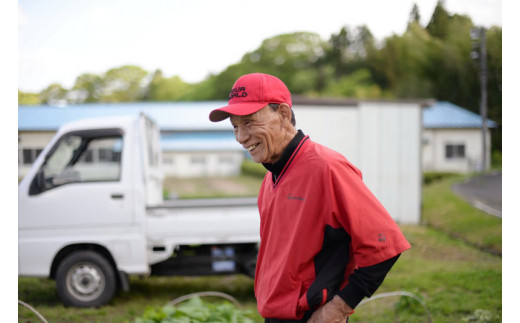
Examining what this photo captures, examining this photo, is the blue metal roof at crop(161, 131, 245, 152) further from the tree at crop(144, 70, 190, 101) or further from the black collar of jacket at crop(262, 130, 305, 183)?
the black collar of jacket at crop(262, 130, 305, 183)

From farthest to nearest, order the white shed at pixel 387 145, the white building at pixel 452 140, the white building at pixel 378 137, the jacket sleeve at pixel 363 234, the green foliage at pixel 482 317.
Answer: the white shed at pixel 387 145 → the white building at pixel 378 137 → the white building at pixel 452 140 → the green foliage at pixel 482 317 → the jacket sleeve at pixel 363 234

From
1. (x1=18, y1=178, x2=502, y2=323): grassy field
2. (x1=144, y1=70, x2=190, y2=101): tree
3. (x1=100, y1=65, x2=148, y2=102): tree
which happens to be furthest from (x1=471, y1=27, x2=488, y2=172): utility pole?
(x1=144, y1=70, x2=190, y2=101): tree

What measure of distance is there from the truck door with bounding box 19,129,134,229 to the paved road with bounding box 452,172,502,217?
482cm

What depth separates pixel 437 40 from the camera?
5.93 metres

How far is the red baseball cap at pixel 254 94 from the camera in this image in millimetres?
Result: 1568

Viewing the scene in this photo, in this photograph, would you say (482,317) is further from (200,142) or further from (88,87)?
(200,142)

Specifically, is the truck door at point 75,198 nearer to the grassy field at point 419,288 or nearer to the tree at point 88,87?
A: the grassy field at point 419,288

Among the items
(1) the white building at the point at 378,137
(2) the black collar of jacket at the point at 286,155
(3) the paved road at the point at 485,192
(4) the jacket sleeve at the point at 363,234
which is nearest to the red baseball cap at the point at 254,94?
(2) the black collar of jacket at the point at 286,155

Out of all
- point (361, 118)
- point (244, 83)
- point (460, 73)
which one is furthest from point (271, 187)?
point (361, 118)

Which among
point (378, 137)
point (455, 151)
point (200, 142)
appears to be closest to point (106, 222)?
point (455, 151)

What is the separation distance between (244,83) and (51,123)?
14.3ft

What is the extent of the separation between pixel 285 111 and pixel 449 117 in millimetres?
6799

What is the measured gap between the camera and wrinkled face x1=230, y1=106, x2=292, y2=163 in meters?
1.62

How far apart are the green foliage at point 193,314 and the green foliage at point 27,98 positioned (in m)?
2.95
